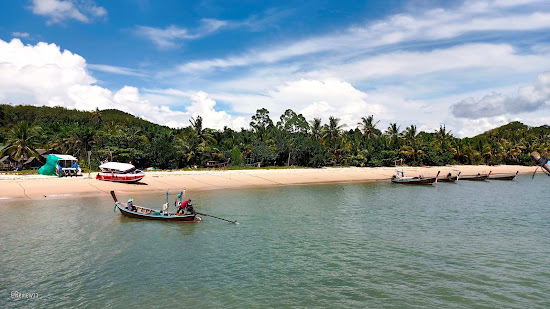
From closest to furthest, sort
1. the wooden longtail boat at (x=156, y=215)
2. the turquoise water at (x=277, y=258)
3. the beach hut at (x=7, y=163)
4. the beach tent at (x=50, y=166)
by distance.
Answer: the turquoise water at (x=277, y=258)
the wooden longtail boat at (x=156, y=215)
the beach tent at (x=50, y=166)
the beach hut at (x=7, y=163)

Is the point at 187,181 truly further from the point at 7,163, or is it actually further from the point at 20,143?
the point at 7,163

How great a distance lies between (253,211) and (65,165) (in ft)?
98.5

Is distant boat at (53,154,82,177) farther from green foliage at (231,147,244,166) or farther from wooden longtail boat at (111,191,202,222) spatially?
green foliage at (231,147,244,166)

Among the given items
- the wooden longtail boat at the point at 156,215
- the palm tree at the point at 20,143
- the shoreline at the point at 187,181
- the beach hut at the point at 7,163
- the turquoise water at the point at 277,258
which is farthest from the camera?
the beach hut at the point at 7,163

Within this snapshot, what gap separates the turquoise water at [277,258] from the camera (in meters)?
13.2

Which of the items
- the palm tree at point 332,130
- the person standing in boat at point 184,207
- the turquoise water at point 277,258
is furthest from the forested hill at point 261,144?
the person standing in boat at point 184,207

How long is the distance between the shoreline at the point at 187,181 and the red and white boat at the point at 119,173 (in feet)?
2.57

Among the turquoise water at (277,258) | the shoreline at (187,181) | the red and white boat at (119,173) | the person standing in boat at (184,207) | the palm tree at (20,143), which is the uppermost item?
the palm tree at (20,143)

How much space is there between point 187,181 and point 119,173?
330 inches

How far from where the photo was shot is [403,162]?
7844 cm

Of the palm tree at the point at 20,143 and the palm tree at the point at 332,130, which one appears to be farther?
the palm tree at the point at 332,130

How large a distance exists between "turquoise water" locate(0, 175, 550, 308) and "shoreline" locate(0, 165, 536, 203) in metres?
5.63

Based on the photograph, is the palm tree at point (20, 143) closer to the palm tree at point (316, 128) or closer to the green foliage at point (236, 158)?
the green foliage at point (236, 158)

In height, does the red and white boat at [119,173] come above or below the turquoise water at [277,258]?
above
